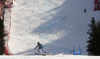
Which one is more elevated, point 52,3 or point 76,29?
point 52,3

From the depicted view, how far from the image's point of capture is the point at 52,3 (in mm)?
17766

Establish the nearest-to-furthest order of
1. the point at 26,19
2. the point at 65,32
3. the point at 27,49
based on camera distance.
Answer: the point at 27,49 → the point at 65,32 → the point at 26,19

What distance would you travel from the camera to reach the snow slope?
45.7 ft

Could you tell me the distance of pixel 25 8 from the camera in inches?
685

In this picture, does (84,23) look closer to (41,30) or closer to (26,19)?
(41,30)

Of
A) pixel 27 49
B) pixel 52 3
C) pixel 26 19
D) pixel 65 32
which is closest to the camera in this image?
pixel 27 49

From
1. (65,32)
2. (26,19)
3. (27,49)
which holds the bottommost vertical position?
(27,49)

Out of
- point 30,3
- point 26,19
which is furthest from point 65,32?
point 30,3

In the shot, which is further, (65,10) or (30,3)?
(30,3)

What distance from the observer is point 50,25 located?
15.7 meters

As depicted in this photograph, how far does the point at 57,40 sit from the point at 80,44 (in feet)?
5.76

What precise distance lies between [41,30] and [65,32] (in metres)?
1.93

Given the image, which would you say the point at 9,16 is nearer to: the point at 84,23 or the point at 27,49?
the point at 27,49

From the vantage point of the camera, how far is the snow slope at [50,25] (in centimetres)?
1394
